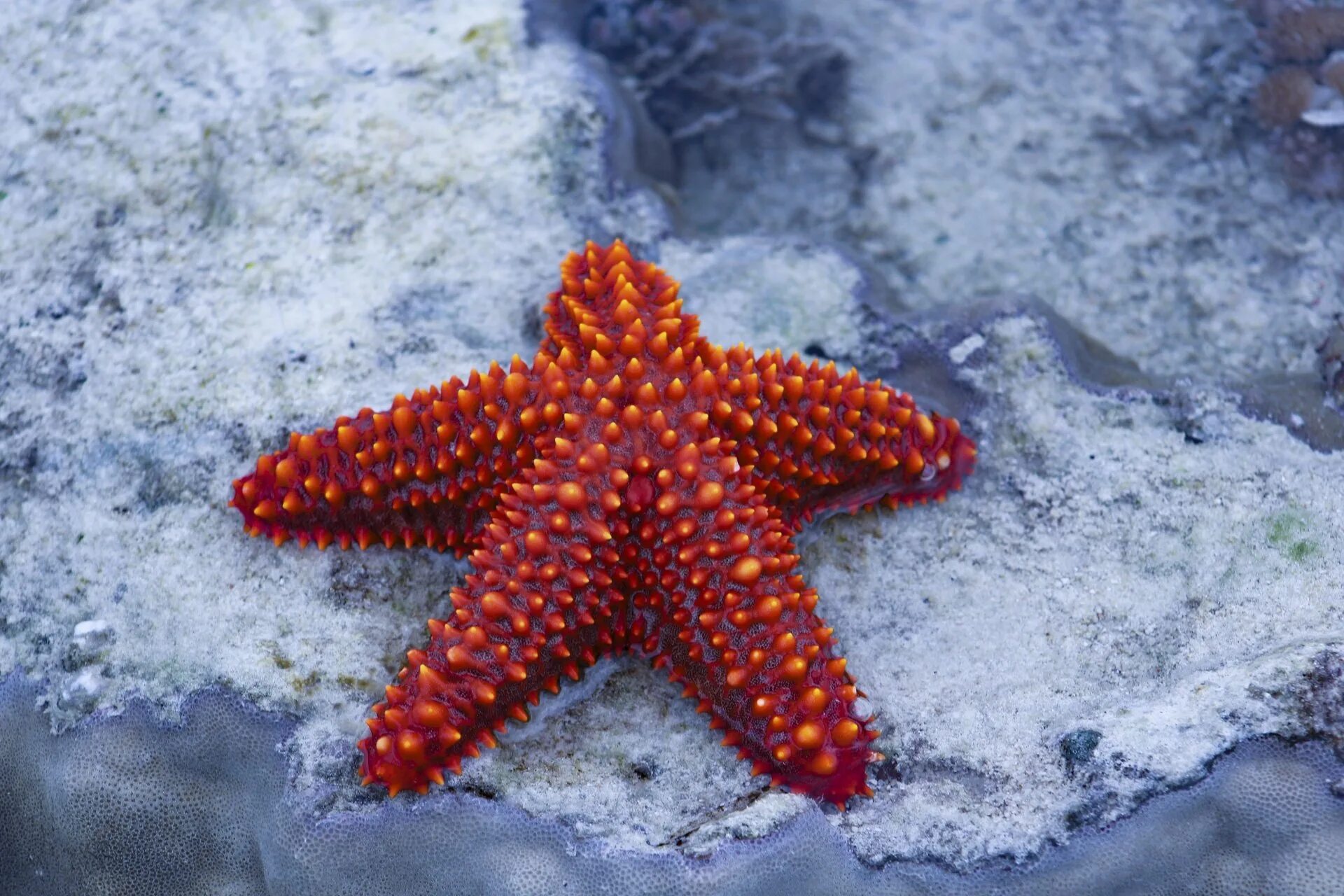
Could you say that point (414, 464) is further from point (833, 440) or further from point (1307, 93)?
point (1307, 93)

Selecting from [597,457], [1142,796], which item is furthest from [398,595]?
[1142,796]

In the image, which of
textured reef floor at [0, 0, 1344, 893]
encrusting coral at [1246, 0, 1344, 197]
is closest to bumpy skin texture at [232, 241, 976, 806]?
textured reef floor at [0, 0, 1344, 893]

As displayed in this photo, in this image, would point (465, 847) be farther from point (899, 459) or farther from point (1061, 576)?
point (1061, 576)

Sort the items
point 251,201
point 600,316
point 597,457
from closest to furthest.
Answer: point 597,457 < point 600,316 < point 251,201

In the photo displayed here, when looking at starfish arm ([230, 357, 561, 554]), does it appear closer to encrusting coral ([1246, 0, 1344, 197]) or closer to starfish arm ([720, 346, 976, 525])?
starfish arm ([720, 346, 976, 525])

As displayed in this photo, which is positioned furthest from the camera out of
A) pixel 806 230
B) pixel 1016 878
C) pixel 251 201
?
pixel 806 230

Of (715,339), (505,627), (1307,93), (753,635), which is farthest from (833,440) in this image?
(1307,93)
